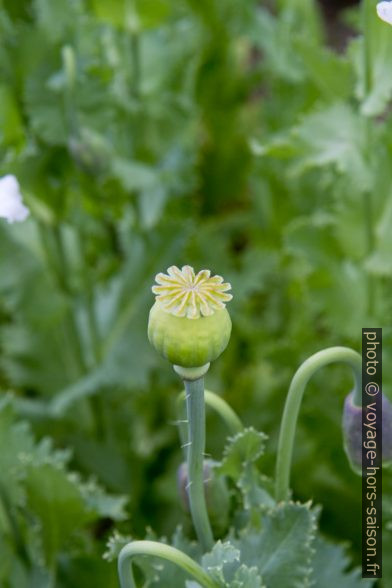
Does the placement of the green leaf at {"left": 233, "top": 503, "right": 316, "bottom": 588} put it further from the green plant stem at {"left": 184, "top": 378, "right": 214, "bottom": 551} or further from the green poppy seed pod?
the green poppy seed pod

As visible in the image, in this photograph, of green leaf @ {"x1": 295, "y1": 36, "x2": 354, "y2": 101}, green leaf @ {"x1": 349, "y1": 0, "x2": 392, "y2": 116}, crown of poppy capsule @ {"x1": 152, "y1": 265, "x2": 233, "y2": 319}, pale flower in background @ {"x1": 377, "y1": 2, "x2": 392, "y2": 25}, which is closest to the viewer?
crown of poppy capsule @ {"x1": 152, "y1": 265, "x2": 233, "y2": 319}

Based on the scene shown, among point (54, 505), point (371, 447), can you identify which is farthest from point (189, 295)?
point (54, 505)

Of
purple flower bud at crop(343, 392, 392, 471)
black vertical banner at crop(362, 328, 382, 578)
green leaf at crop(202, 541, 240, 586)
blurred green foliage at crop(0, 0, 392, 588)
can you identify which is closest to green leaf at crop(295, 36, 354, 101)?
blurred green foliage at crop(0, 0, 392, 588)

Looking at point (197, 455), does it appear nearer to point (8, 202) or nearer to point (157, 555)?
point (157, 555)

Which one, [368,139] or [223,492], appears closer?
[223,492]

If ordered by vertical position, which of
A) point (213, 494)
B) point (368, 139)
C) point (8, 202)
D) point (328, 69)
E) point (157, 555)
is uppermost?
point (328, 69)

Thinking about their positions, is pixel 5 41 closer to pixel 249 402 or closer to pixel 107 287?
pixel 107 287

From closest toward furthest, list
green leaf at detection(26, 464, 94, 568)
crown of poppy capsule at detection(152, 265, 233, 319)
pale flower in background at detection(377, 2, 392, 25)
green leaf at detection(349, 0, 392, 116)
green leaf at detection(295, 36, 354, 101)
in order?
crown of poppy capsule at detection(152, 265, 233, 319)
pale flower in background at detection(377, 2, 392, 25)
green leaf at detection(26, 464, 94, 568)
green leaf at detection(349, 0, 392, 116)
green leaf at detection(295, 36, 354, 101)
